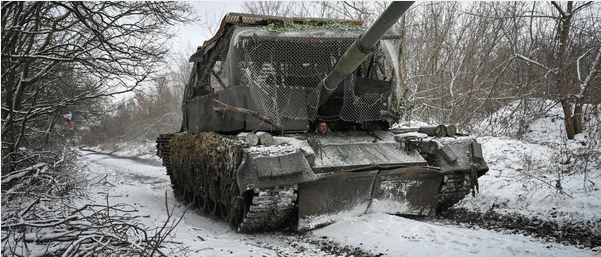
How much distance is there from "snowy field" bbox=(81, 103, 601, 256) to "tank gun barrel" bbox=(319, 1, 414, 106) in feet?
5.39

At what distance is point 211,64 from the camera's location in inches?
291

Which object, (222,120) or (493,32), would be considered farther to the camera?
(493,32)

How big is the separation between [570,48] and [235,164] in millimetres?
7567

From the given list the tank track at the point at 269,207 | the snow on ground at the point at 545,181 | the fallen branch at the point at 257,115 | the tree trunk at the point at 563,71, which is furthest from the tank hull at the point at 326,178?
the tree trunk at the point at 563,71

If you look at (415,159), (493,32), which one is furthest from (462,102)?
(415,159)

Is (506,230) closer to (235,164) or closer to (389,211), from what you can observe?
(389,211)

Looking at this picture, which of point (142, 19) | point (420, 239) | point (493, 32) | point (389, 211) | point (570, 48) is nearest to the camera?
point (420, 239)

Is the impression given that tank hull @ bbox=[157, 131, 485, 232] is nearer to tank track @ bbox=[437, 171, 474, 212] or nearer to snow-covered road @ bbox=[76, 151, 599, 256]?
tank track @ bbox=[437, 171, 474, 212]

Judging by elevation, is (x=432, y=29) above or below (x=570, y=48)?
above

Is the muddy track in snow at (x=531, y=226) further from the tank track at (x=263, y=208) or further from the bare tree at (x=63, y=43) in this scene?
the bare tree at (x=63, y=43)

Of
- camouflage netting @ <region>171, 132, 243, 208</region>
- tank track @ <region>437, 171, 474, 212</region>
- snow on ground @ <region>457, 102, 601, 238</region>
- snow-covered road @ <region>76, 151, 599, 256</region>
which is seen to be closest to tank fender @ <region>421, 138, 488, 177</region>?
tank track @ <region>437, 171, 474, 212</region>

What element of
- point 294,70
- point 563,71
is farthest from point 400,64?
A: point 563,71

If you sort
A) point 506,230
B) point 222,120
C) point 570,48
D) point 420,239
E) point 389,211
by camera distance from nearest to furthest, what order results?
1. point 420,239
2. point 506,230
3. point 389,211
4. point 222,120
5. point 570,48

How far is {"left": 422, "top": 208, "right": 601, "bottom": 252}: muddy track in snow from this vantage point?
15.6ft
